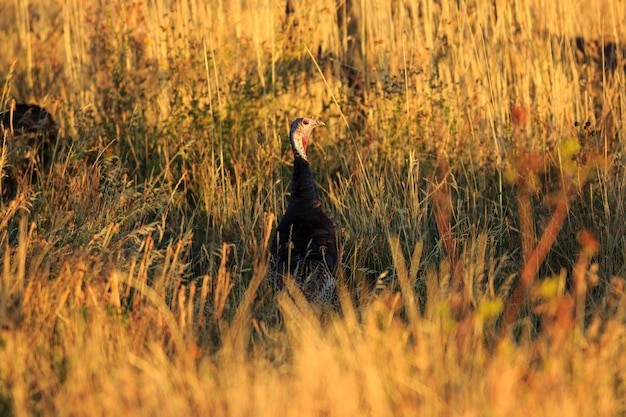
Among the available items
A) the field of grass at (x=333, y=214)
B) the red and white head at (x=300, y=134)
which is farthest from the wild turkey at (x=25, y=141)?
the red and white head at (x=300, y=134)

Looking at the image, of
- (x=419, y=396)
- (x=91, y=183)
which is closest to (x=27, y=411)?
(x=419, y=396)

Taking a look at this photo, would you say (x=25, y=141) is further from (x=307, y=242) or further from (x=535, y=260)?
(x=535, y=260)

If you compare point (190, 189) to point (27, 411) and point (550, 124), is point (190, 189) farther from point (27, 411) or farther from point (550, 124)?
point (27, 411)

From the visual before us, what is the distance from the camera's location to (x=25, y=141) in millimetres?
5664

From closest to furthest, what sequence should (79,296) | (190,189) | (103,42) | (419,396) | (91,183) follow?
(419,396)
(79,296)
(91,183)
(190,189)
(103,42)

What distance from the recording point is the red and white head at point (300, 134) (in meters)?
5.02

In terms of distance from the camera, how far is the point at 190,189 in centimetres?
593

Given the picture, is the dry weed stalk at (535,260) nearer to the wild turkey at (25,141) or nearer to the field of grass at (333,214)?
the field of grass at (333,214)

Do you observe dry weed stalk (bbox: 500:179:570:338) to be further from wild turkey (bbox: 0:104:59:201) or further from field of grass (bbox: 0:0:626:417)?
wild turkey (bbox: 0:104:59:201)

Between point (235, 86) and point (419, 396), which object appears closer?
point (419, 396)

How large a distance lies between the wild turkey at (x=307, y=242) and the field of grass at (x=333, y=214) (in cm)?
13

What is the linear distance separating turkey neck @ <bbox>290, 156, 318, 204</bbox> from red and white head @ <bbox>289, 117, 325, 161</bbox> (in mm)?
95

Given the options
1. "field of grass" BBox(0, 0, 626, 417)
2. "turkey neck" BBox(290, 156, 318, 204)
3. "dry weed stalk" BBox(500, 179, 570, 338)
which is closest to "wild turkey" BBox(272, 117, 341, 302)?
"turkey neck" BBox(290, 156, 318, 204)

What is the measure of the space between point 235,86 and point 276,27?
0.77 metres
